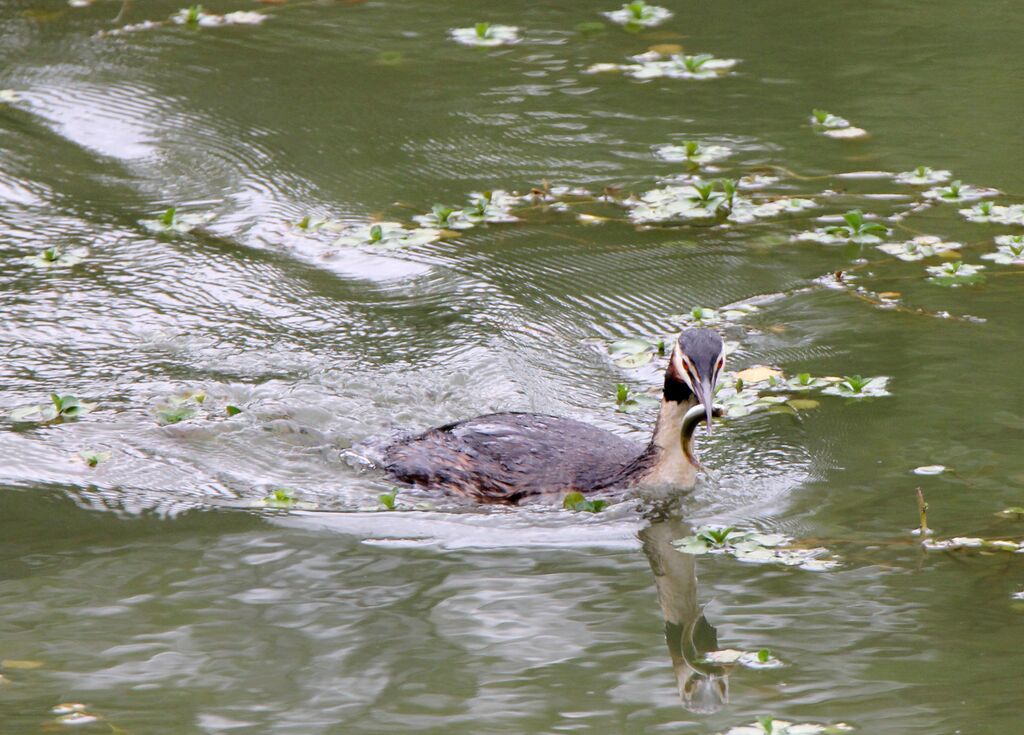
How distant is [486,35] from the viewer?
13.6m

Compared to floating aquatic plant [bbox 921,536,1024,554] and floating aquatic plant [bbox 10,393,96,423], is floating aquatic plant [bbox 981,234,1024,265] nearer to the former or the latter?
floating aquatic plant [bbox 921,536,1024,554]

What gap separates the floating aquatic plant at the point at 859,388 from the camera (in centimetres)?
775

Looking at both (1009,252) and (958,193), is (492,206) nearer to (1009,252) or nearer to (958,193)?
(958,193)

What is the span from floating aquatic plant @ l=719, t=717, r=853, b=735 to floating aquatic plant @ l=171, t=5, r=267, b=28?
10.7 metres

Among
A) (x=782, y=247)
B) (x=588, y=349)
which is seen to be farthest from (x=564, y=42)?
(x=588, y=349)

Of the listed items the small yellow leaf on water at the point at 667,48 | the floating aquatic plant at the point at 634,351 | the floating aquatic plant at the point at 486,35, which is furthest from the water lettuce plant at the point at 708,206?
the floating aquatic plant at the point at 486,35

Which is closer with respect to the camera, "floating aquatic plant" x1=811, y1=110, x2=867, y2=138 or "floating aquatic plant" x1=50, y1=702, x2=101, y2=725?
"floating aquatic plant" x1=50, y1=702, x2=101, y2=725

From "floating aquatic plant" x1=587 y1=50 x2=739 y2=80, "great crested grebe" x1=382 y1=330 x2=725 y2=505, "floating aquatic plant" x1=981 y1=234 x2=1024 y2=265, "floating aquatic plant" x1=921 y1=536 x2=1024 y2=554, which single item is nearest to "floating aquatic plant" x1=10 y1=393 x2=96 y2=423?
"great crested grebe" x1=382 y1=330 x2=725 y2=505

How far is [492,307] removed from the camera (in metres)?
9.00

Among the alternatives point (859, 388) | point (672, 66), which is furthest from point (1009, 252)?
point (672, 66)

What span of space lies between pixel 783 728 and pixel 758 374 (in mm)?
3676

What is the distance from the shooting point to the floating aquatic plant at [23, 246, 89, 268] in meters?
9.53

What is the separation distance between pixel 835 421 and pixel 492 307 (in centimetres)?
236

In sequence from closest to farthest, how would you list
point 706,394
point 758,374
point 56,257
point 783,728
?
1. point 783,728
2. point 706,394
3. point 758,374
4. point 56,257
